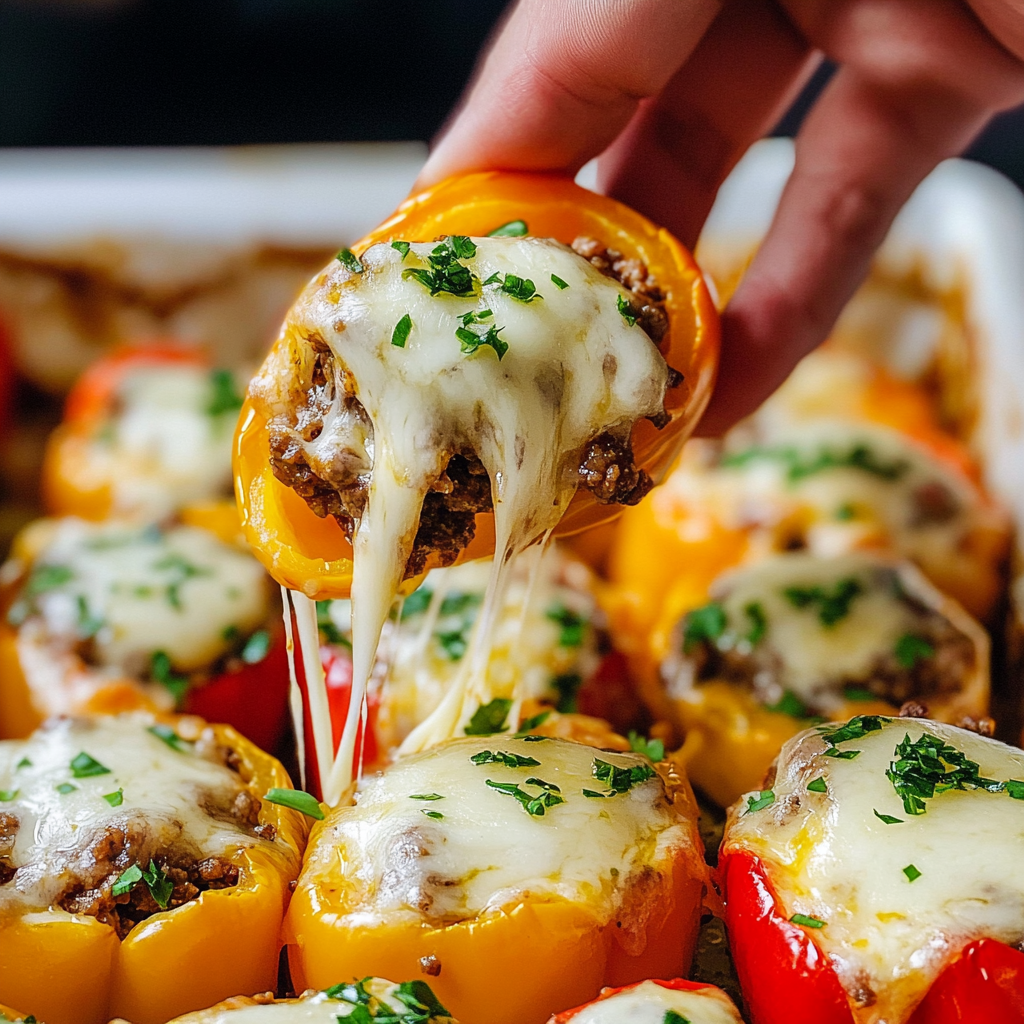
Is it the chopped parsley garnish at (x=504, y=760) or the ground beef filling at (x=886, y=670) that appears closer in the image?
the chopped parsley garnish at (x=504, y=760)

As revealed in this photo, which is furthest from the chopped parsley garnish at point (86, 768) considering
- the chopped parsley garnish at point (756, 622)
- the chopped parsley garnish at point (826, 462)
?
the chopped parsley garnish at point (826, 462)

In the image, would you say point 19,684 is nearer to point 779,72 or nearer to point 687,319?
point 687,319

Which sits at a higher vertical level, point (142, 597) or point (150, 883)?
point (150, 883)

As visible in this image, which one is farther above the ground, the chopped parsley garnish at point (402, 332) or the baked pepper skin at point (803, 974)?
the chopped parsley garnish at point (402, 332)

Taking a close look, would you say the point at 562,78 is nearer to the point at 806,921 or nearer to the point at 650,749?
the point at 650,749

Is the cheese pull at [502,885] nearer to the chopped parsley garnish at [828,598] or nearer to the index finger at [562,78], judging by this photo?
the chopped parsley garnish at [828,598]

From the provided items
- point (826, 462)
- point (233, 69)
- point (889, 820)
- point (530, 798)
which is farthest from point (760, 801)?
point (233, 69)

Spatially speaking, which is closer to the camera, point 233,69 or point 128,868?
point 128,868

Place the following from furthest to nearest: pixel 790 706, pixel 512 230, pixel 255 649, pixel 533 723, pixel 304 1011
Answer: pixel 255 649
pixel 790 706
pixel 533 723
pixel 512 230
pixel 304 1011
